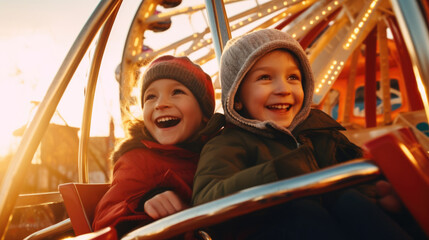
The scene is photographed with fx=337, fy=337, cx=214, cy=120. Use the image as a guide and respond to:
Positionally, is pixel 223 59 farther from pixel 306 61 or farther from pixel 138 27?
pixel 138 27

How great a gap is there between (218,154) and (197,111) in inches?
12.7

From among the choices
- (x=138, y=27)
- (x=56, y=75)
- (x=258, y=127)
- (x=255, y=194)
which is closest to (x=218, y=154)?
(x=258, y=127)

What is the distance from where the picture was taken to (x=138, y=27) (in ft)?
12.6

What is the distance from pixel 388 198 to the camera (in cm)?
39

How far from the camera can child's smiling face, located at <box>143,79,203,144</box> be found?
85 cm

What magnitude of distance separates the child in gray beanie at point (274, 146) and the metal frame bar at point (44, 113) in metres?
0.30

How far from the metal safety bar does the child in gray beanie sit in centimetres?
6

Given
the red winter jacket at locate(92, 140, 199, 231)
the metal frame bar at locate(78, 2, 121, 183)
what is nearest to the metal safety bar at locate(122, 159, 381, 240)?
the red winter jacket at locate(92, 140, 199, 231)

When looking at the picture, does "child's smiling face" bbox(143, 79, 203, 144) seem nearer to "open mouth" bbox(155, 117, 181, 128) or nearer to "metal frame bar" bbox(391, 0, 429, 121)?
"open mouth" bbox(155, 117, 181, 128)

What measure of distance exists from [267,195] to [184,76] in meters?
0.58

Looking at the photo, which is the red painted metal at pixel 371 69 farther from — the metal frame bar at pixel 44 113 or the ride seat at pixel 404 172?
the ride seat at pixel 404 172

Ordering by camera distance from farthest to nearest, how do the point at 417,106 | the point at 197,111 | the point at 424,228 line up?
the point at 417,106 → the point at 197,111 → the point at 424,228

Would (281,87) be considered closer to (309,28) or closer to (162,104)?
(162,104)

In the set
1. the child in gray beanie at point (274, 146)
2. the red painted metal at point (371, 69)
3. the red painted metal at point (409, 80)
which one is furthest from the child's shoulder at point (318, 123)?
the red painted metal at point (371, 69)
